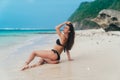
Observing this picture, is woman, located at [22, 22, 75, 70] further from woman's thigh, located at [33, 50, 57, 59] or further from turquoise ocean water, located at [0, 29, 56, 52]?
turquoise ocean water, located at [0, 29, 56, 52]

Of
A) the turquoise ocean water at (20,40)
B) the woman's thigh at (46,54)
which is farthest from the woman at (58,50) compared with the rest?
the turquoise ocean water at (20,40)

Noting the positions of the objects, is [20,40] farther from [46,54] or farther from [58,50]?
[46,54]

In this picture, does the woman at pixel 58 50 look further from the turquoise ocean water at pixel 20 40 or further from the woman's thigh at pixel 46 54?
the turquoise ocean water at pixel 20 40

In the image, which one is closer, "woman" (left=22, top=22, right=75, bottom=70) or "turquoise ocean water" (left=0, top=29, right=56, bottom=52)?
"woman" (left=22, top=22, right=75, bottom=70)

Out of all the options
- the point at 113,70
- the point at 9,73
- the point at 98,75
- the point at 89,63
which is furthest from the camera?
the point at 89,63

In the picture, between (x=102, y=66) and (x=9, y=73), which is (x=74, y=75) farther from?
(x=9, y=73)

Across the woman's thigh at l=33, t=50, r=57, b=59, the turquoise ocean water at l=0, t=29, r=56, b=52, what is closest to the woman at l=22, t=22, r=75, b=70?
the woman's thigh at l=33, t=50, r=57, b=59

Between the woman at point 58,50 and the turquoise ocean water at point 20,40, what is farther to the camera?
the turquoise ocean water at point 20,40

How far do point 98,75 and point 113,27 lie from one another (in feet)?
93.8

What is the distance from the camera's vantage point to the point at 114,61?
8344 mm

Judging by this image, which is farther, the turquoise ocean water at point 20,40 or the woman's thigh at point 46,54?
the turquoise ocean water at point 20,40

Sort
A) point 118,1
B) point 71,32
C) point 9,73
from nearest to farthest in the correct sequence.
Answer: point 9,73, point 71,32, point 118,1

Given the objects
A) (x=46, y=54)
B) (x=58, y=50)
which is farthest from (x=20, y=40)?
(x=46, y=54)

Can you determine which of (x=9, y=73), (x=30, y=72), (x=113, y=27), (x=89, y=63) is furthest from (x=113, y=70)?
(x=113, y=27)
